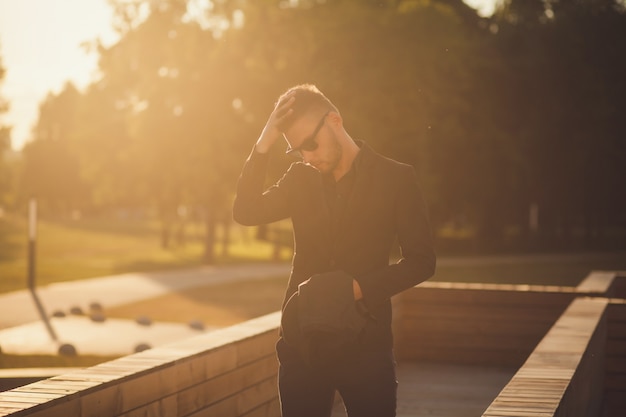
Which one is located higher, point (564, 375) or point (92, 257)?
point (564, 375)

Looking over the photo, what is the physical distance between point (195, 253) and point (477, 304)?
135 feet

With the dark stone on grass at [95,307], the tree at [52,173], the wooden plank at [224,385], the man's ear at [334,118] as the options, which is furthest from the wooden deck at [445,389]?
the tree at [52,173]

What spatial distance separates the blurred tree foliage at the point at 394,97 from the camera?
38219mm

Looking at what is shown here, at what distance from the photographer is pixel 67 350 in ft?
44.7

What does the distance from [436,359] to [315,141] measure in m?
8.41

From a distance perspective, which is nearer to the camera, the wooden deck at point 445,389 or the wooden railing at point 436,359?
the wooden railing at point 436,359

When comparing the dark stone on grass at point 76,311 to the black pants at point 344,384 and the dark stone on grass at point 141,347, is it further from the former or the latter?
the black pants at point 344,384

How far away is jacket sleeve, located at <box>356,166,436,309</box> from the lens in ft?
13.9

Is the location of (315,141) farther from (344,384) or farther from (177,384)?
(177,384)

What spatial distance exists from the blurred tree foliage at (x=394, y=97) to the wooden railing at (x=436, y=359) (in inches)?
839

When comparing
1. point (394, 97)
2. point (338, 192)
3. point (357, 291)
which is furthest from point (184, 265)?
point (357, 291)

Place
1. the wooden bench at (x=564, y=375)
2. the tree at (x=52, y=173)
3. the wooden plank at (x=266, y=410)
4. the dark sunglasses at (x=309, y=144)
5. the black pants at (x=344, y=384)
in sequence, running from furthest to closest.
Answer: the tree at (x=52, y=173), the wooden plank at (x=266, y=410), the wooden bench at (x=564, y=375), the black pants at (x=344, y=384), the dark sunglasses at (x=309, y=144)

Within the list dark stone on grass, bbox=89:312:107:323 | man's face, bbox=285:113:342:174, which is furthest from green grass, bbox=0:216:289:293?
man's face, bbox=285:113:342:174

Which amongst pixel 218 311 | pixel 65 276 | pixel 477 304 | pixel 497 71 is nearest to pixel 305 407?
pixel 477 304
